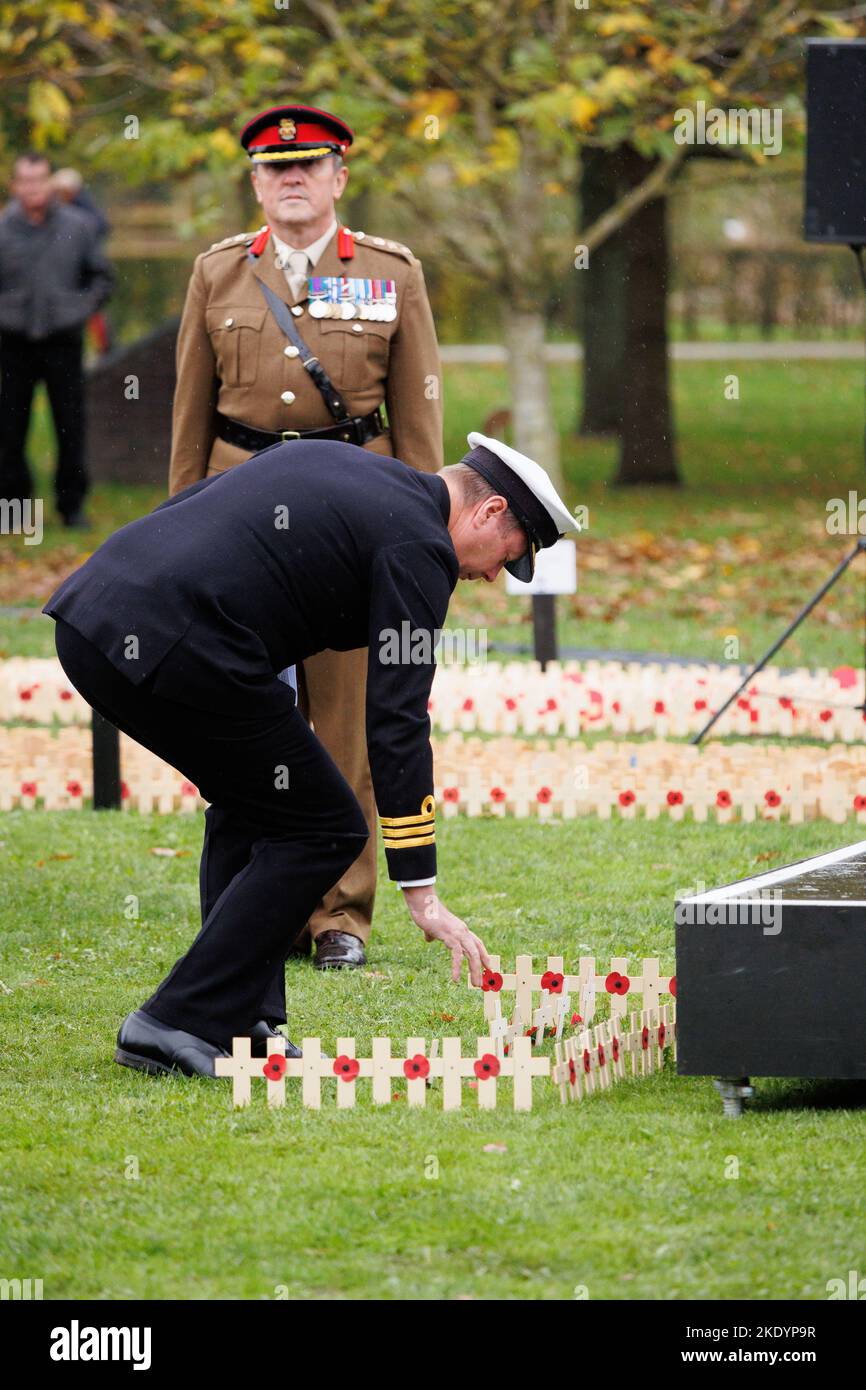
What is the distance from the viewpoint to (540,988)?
561cm

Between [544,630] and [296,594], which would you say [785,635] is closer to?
[544,630]

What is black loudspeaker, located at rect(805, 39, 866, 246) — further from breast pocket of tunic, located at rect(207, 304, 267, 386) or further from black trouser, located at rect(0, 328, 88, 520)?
black trouser, located at rect(0, 328, 88, 520)

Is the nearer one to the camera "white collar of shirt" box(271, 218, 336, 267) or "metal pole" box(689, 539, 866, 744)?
"white collar of shirt" box(271, 218, 336, 267)

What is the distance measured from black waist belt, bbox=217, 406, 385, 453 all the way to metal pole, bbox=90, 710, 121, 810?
7.11 feet

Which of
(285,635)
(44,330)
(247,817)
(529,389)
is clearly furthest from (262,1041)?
(529,389)

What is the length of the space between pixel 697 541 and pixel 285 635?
13.0 m

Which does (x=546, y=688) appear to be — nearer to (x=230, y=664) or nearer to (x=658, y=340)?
(x=230, y=664)

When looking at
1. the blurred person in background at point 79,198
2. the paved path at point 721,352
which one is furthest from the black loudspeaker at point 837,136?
the paved path at point 721,352

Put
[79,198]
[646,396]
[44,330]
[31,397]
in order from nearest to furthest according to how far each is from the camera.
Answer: [44,330] → [31,397] → [79,198] → [646,396]

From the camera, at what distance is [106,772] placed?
338 inches

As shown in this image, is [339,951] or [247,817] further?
[339,951]

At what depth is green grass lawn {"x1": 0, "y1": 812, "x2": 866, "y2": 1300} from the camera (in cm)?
387

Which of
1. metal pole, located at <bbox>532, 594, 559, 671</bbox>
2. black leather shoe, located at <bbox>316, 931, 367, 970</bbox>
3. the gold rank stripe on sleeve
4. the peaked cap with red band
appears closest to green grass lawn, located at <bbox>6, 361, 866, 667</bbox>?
metal pole, located at <bbox>532, 594, 559, 671</bbox>

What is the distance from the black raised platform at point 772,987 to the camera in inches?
184
